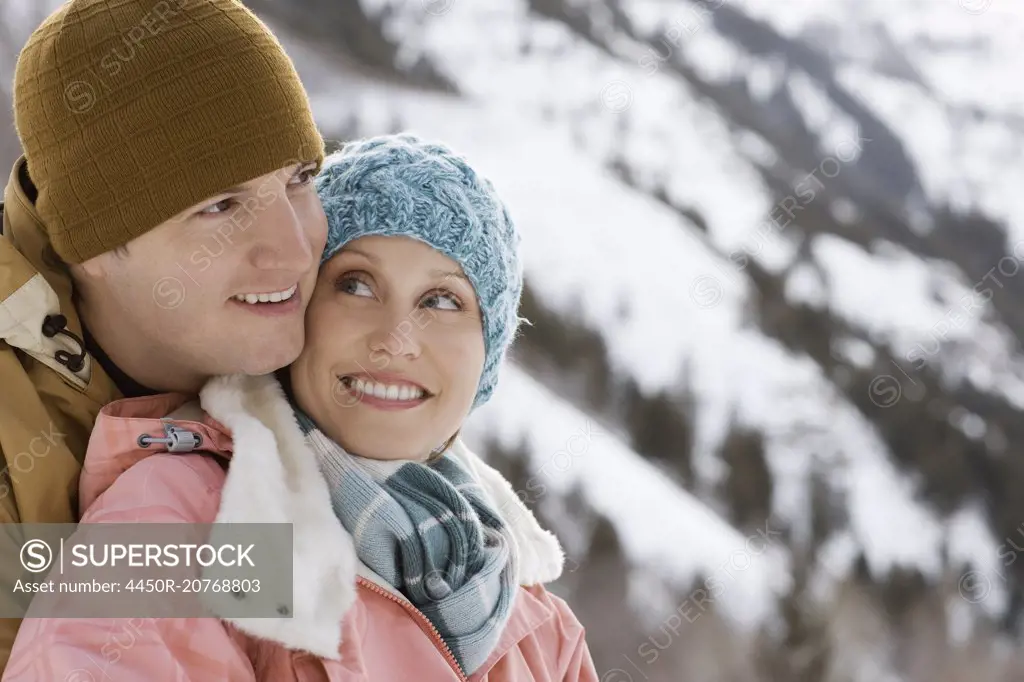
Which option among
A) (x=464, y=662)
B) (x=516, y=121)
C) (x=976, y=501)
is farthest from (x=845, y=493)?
(x=464, y=662)

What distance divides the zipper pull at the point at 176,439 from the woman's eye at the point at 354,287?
1.01 feet

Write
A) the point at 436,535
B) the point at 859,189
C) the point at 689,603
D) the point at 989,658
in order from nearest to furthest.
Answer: the point at 436,535
the point at 689,603
the point at 989,658
the point at 859,189

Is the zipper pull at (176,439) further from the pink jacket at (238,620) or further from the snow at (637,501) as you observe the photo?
the snow at (637,501)

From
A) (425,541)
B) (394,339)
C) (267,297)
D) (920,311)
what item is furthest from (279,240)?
(920,311)

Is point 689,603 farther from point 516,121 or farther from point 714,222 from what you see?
point 516,121

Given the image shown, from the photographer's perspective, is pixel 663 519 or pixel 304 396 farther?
pixel 663 519

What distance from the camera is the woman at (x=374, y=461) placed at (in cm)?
130

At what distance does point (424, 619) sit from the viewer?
1445mm

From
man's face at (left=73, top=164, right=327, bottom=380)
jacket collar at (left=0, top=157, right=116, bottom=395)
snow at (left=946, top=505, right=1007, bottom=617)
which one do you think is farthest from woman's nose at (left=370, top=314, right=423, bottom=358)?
snow at (left=946, top=505, right=1007, bottom=617)

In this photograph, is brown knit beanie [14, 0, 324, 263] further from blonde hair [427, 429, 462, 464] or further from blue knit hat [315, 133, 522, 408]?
blonde hair [427, 429, 462, 464]

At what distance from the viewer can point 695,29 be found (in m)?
3.73

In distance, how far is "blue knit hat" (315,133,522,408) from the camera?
152 centimetres

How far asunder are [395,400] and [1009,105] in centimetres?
334
